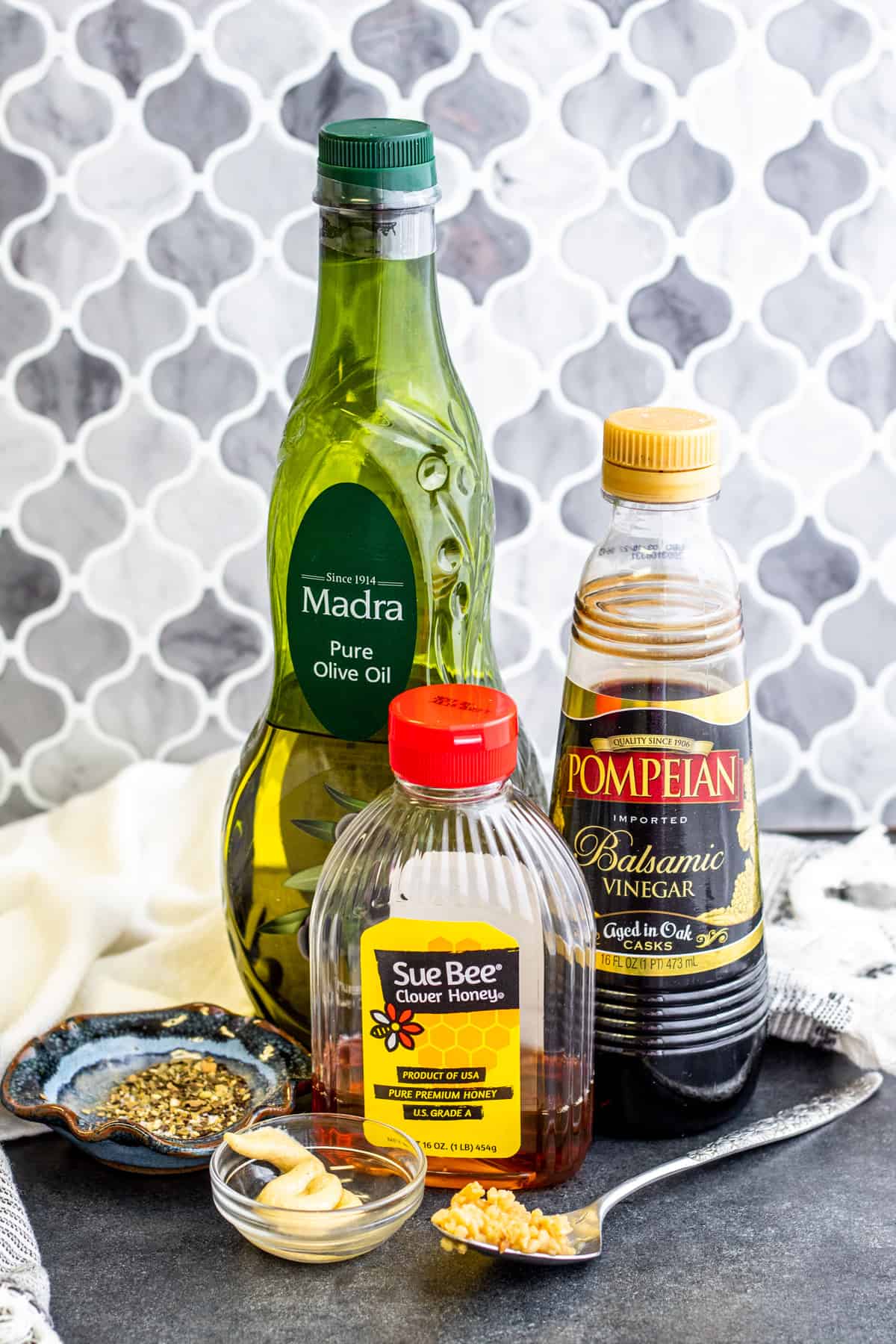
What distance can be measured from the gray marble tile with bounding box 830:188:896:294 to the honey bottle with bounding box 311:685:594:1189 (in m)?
0.46

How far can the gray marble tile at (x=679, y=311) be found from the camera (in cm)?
97

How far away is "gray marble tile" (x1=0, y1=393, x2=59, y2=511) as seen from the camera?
3.28 ft

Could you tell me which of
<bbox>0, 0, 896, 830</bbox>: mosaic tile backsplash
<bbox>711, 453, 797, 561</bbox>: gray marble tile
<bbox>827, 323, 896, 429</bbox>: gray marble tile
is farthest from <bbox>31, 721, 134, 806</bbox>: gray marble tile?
<bbox>827, 323, 896, 429</bbox>: gray marble tile

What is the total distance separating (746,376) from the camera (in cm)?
100

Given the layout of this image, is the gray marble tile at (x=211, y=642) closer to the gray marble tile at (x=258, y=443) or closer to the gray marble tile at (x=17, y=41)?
the gray marble tile at (x=258, y=443)

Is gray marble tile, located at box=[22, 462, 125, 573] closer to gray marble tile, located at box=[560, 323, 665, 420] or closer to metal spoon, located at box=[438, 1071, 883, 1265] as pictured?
gray marble tile, located at box=[560, 323, 665, 420]

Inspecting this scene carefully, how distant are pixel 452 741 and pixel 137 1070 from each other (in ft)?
0.90

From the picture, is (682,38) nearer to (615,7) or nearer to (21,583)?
(615,7)

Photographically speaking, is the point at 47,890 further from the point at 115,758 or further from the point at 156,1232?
the point at 156,1232

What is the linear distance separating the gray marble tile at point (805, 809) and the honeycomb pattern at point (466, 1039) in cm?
48

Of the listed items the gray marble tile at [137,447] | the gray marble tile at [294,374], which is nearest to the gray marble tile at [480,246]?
the gray marble tile at [294,374]

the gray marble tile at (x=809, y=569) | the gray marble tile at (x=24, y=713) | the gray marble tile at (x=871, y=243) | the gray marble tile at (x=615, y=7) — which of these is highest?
the gray marble tile at (x=615, y=7)

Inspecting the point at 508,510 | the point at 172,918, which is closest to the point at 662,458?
the point at 508,510

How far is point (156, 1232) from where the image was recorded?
70cm
